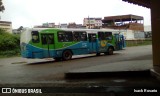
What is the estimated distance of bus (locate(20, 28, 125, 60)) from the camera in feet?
75.6

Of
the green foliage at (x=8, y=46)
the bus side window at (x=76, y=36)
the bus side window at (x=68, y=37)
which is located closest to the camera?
the bus side window at (x=68, y=37)

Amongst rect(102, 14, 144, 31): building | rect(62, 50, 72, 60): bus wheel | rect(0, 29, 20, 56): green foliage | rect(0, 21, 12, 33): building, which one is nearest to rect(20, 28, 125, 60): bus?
rect(62, 50, 72, 60): bus wheel

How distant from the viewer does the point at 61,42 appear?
24.6 metres

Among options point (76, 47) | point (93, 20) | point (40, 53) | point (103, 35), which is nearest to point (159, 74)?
point (40, 53)

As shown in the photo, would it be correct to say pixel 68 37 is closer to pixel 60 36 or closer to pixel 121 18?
pixel 60 36

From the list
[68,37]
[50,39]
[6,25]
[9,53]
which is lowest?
[9,53]

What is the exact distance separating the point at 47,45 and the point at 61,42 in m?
1.42

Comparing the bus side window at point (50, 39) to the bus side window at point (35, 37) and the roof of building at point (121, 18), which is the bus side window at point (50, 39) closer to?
the bus side window at point (35, 37)

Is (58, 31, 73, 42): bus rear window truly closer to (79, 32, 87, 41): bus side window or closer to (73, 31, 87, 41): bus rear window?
(73, 31, 87, 41): bus rear window

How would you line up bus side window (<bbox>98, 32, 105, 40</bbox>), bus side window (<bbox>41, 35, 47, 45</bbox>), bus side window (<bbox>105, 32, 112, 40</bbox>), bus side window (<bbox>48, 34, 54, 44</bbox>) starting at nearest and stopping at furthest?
bus side window (<bbox>41, 35, 47, 45</bbox>)
bus side window (<bbox>48, 34, 54, 44</bbox>)
bus side window (<bbox>98, 32, 105, 40</bbox>)
bus side window (<bbox>105, 32, 112, 40</bbox>)

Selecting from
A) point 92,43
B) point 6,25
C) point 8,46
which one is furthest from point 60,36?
point 6,25

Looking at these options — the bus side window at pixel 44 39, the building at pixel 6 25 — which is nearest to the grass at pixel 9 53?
the bus side window at pixel 44 39

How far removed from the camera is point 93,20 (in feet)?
257

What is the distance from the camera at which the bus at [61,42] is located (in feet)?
75.6
